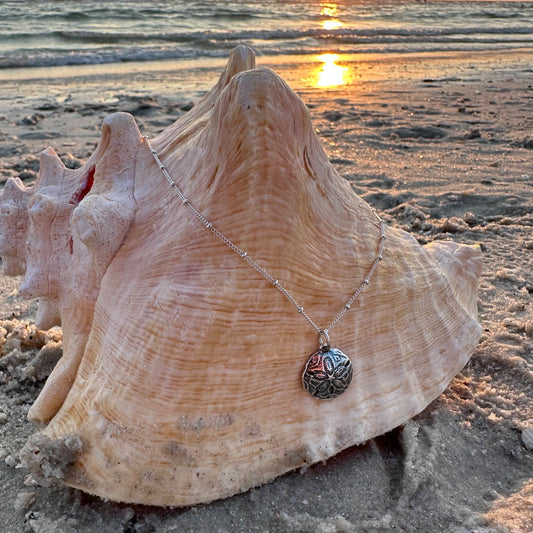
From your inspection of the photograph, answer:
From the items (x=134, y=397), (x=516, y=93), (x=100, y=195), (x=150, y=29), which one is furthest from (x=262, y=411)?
(x=150, y=29)

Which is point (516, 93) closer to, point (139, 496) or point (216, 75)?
point (216, 75)

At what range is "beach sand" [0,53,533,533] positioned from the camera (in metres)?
1.74

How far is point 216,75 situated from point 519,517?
9113 mm

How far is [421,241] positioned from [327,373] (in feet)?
7.18

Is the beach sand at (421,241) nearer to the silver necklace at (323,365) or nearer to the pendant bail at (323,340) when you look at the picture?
the silver necklace at (323,365)

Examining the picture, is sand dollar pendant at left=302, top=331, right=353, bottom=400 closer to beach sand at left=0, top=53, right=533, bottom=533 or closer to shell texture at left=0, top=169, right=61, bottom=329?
beach sand at left=0, top=53, right=533, bottom=533

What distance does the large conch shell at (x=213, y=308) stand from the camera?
159cm

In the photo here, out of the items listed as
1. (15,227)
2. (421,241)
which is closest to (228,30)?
(421,241)

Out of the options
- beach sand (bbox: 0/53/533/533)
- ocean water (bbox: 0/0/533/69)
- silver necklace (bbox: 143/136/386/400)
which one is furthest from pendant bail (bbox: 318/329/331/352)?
ocean water (bbox: 0/0/533/69)

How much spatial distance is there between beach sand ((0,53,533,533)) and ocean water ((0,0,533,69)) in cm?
292

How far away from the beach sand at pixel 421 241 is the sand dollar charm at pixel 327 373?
31 cm

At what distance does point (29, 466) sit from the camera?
1.69 m

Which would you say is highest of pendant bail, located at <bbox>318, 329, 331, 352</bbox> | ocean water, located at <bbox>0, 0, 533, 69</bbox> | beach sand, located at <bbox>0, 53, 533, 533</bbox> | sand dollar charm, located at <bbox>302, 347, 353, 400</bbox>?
pendant bail, located at <bbox>318, 329, 331, 352</bbox>

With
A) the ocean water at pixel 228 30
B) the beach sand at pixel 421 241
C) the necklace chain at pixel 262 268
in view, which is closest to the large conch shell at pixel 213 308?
the necklace chain at pixel 262 268
